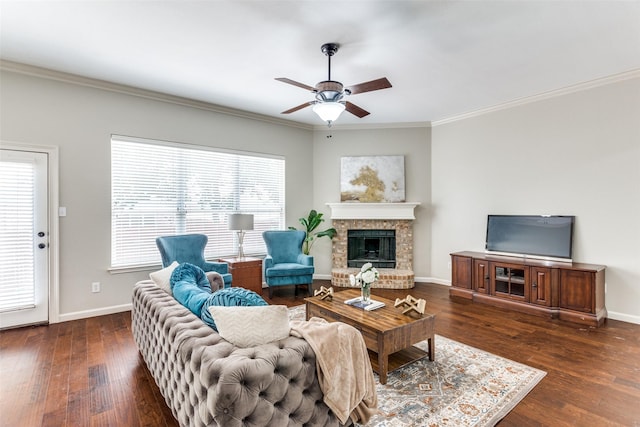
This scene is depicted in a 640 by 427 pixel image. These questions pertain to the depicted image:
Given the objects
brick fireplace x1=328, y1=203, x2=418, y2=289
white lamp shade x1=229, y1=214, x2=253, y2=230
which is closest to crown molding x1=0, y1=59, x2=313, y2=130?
white lamp shade x1=229, y1=214, x2=253, y2=230

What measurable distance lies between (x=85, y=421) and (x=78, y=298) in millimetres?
2543

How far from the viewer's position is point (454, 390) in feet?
7.97

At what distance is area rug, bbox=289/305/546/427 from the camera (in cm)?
211

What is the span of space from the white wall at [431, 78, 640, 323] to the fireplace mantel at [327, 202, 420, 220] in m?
0.68

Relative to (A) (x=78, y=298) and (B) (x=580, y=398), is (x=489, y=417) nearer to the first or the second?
(B) (x=580, y=398)

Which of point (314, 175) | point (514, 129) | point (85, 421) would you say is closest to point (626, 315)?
point (514, 129)

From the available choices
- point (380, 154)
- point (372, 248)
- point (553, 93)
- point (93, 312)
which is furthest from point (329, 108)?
point (93, 312)

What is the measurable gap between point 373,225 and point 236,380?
5.03 meters

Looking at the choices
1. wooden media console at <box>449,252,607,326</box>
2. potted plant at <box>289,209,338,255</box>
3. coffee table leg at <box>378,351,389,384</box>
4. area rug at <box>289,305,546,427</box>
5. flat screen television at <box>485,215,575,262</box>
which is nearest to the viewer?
area rug at <box>289,305,546,427</box>

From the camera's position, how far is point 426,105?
5.12 metres

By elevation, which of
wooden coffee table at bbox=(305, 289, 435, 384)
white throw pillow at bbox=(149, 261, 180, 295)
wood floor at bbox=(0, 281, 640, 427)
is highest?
white throw pillow at bbox=(149, 261, 180, 295)

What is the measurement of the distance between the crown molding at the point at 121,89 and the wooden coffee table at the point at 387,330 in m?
3.68

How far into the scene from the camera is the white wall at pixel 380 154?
6.14 meters

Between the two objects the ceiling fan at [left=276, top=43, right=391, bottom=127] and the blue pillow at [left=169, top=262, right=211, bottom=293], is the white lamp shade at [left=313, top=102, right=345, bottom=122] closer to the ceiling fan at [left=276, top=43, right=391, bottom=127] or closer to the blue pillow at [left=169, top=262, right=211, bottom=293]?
the ceiling fan at [left=276, top=43, right=391, bottom=127]
